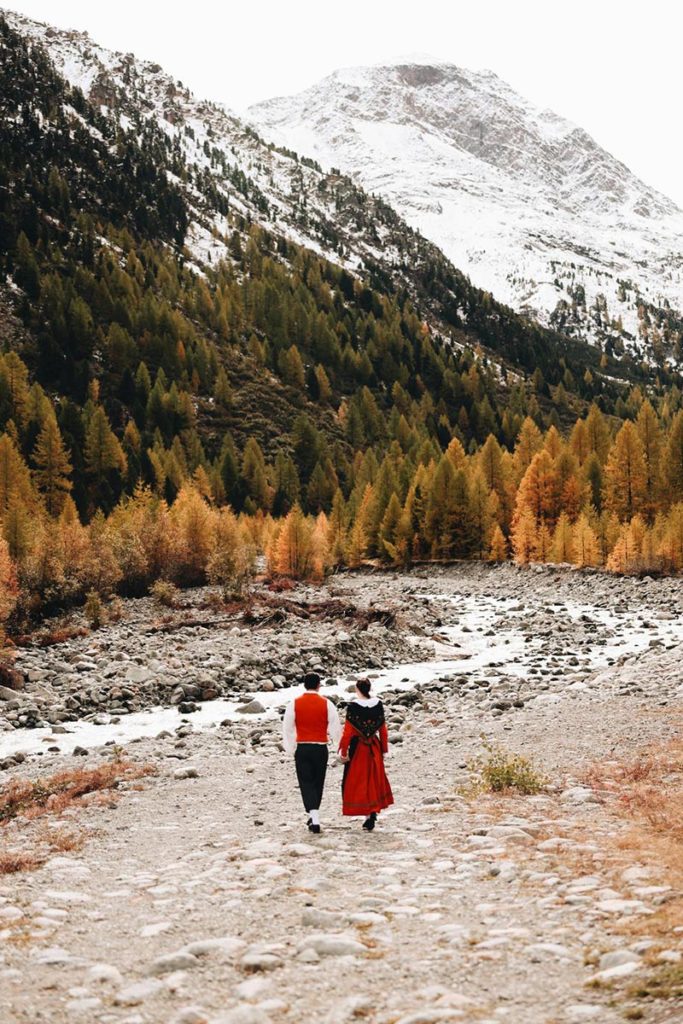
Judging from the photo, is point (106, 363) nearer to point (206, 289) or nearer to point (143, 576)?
point (206, 289)

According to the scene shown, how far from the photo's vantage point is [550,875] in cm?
777

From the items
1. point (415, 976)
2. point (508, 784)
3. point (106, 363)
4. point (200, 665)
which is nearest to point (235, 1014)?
point (415, 976)

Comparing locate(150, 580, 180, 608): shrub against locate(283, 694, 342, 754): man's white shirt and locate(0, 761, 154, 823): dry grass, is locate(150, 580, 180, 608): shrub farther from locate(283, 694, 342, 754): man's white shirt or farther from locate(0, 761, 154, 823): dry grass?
locate(283, 694, 342, 754): man's white shirt

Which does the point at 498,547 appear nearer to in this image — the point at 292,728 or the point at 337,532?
the point at 337,532

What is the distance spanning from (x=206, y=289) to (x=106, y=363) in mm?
42111

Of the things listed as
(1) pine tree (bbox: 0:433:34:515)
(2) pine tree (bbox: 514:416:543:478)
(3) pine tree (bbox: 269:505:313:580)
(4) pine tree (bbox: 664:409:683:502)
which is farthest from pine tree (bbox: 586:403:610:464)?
(1) pine tree (bbox: 0:433:34:515)

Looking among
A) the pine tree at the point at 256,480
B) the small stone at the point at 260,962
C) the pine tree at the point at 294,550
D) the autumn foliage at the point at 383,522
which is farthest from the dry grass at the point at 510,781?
the pine tree at the point at 256,480

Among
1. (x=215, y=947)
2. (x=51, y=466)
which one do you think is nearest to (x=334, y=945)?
(x=215, y=947)

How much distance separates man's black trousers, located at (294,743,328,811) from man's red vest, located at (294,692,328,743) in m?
0.10

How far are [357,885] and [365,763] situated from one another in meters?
2.57

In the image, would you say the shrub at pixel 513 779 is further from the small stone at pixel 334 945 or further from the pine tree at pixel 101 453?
the pine tree at pixel 101 453

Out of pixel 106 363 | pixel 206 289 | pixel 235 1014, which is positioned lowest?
pixel 235 1014

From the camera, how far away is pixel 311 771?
412 inches

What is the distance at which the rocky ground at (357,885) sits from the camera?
17.8 feet
